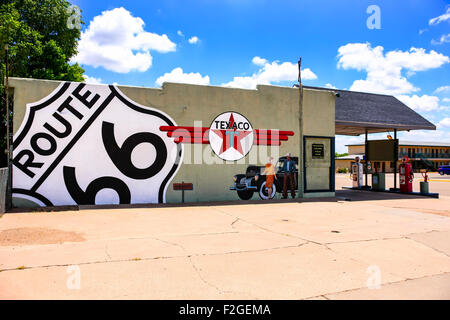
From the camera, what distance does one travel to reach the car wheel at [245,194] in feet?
46.1

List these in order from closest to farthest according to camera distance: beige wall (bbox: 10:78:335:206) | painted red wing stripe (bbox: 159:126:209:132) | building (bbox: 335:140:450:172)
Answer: beige wall (bbox: 10:78:335:206), painted red wing stripe (bbox: 159:126:209:132), building (bbox: 335:140:450:172)

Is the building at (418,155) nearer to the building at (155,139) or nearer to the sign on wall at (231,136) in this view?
the building at (155,139)

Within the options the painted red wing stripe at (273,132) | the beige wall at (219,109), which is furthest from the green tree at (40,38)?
the painted red wing stripe at (273,132)

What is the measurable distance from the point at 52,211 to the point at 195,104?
6.46 metres

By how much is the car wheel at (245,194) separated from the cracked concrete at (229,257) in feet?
13.6

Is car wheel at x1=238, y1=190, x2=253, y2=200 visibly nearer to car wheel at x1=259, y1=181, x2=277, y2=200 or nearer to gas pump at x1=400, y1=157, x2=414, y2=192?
car wheel at x1=259, y1=181, x2=277, y2=200

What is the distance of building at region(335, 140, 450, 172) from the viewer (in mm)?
61875

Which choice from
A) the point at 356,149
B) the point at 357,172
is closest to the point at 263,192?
the point at 357,172

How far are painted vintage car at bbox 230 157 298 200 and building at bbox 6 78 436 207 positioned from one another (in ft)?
0.93

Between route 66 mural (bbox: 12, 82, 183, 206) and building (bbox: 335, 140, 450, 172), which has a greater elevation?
building (bbox: 335, 140, 450, 172)

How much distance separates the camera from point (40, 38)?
2719cm

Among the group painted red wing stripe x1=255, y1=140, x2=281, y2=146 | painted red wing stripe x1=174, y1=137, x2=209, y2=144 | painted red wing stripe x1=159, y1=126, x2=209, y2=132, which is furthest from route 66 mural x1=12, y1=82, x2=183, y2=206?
painted red wing stripe x1=255, y1=140, x2=281, y2=146

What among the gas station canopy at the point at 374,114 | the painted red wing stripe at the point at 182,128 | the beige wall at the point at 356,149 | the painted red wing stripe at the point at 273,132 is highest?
the beige wall at the point at 356,149

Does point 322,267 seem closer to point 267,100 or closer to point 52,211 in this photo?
point 52,211
